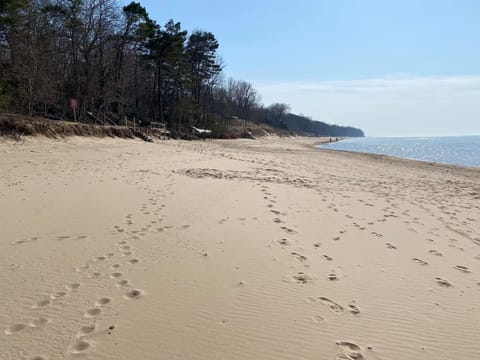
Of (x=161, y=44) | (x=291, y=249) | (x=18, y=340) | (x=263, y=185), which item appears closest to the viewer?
(x=18, y=340)

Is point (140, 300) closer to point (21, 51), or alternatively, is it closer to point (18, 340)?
point (18, 340)

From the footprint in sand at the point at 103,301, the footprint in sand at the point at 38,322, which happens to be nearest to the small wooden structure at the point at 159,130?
the footprint in sand at the point at 103,301

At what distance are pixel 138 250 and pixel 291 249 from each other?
2.29m

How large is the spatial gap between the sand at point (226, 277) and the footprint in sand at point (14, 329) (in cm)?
1

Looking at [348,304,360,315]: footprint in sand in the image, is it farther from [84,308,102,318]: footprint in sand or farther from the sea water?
the sea water

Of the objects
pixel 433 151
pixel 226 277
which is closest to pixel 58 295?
pixel 226 277

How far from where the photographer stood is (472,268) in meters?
4.58

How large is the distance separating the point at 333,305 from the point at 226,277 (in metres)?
1.28

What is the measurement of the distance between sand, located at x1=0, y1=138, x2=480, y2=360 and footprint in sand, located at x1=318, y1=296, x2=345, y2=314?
2 cm

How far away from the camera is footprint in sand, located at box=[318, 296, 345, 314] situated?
319 centimetres

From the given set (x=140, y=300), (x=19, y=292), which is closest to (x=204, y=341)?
(x=140, y=300)

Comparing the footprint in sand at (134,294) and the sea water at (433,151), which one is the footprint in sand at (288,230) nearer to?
the footprint in sand at (134,294)

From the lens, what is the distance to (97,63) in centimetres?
2966

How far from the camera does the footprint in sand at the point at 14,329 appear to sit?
8.32 feet
